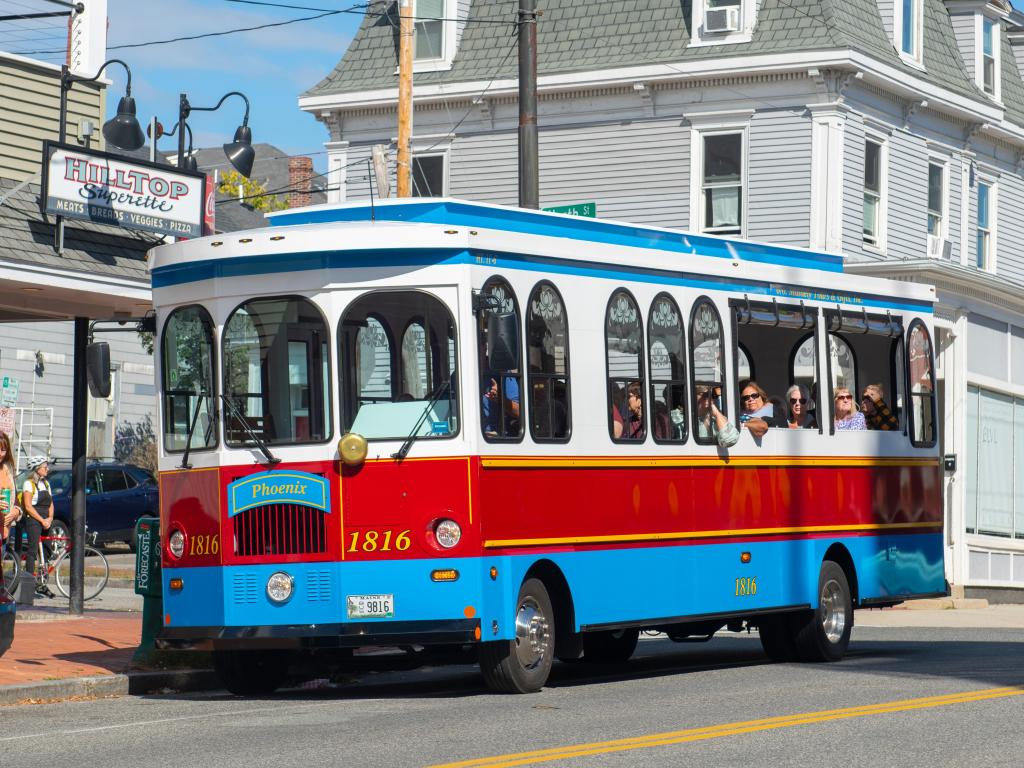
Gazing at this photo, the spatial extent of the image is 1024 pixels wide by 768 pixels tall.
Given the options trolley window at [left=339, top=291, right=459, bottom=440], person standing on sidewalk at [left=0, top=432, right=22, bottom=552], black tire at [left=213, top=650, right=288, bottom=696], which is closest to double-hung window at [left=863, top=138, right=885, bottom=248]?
person standing on sidewalk at [left=0, top=432, right=22, bottom=552]

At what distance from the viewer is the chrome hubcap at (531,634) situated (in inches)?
507

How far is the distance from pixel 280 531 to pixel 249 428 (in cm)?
78

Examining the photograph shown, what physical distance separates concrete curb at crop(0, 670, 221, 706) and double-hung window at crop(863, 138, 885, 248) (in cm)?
1989

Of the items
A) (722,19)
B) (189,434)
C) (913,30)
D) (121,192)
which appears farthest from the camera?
(913,30)

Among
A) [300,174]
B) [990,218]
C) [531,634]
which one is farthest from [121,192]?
[300,174]

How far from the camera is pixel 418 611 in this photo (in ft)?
40.8

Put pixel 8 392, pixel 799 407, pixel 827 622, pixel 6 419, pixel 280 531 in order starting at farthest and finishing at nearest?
pixel 8 392, pixel 6 419, pixel 827 622, pixel 799 407, pixel 280 531

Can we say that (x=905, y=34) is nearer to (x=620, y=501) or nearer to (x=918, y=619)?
(x=918, y=619)

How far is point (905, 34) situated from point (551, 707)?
23541mm

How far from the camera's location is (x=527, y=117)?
63.6ft

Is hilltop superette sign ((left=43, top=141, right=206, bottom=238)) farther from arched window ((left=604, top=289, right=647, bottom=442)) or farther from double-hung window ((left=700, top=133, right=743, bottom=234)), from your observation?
double-hung window ((left=700, top=133, right=743, bottom=234))

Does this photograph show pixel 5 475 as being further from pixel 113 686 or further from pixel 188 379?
pixel 188 379

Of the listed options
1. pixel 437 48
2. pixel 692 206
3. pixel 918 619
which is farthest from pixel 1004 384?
pixel 437 48

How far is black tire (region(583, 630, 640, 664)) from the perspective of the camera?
1652cm
